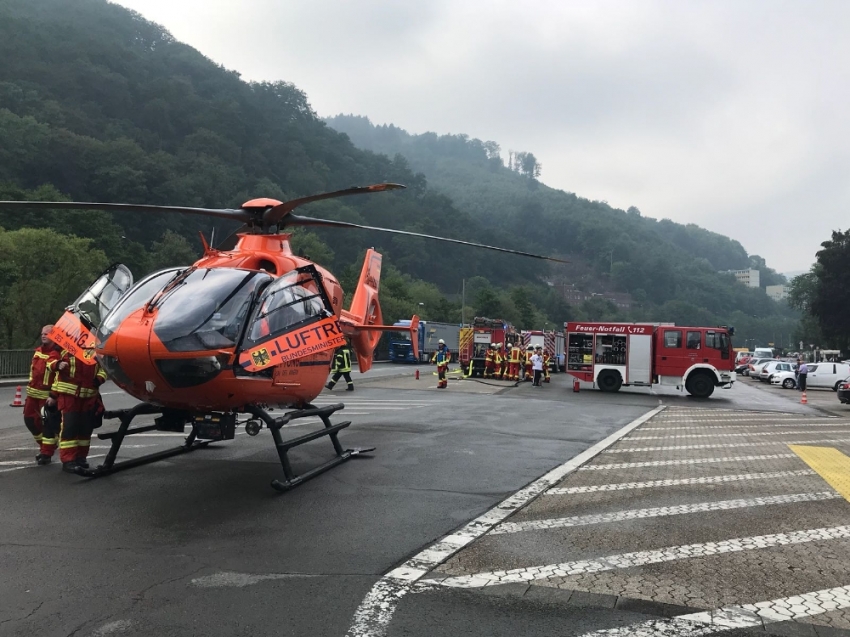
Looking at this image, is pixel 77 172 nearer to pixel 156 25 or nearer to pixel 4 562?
pixel 156 25

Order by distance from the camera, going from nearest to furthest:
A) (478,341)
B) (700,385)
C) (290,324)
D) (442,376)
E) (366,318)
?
(290,324)
(366,318)
(442,376)
(700,385)
(478,341)

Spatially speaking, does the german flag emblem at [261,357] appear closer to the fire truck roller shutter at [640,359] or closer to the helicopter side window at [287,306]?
the helicopter side window at [287,306]

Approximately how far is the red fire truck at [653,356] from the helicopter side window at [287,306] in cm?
1817

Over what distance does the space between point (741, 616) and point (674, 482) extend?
400 centimetres

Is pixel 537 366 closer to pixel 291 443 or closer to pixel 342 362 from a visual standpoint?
pixel 342 362

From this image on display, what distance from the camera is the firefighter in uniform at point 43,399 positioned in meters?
8.32

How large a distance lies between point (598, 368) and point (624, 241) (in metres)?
150

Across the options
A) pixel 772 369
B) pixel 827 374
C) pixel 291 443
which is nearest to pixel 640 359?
pixel 827 374

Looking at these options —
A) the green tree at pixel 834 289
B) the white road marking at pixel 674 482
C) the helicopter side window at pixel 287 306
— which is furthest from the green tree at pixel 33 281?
the green tree at pixel 834 289

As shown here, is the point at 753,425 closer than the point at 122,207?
No

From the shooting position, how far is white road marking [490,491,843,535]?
19.6 ft

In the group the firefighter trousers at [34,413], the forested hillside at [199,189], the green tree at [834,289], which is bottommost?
the firefighter trousers at [34,413]

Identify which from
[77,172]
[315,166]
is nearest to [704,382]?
[77,172]

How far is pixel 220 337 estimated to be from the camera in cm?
666
